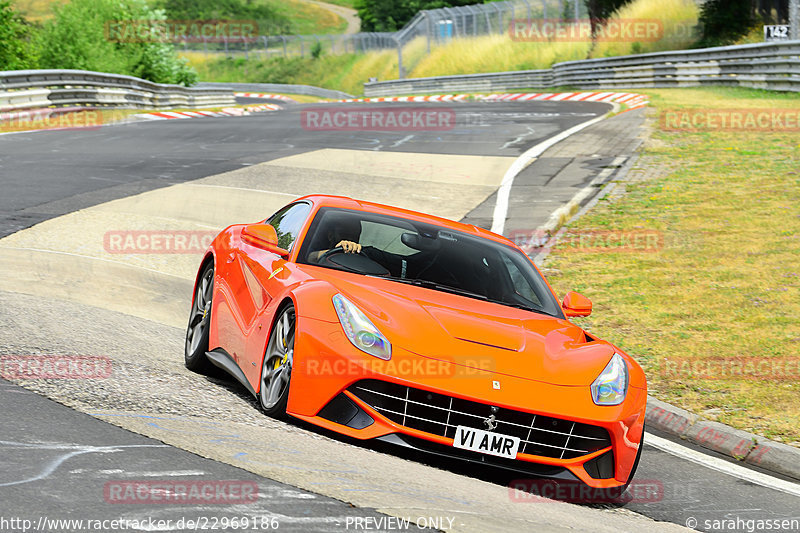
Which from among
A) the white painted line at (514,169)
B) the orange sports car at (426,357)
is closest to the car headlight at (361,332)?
the orange sports car at (426,357)

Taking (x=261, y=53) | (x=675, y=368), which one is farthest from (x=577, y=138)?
(x=261, y=53)

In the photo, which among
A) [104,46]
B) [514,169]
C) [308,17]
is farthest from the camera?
[308,17]

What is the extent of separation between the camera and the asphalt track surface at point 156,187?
4.03 metres

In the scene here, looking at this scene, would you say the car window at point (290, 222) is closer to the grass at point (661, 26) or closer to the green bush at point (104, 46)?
the green bush at point (104, 46)

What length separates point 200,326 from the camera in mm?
7258

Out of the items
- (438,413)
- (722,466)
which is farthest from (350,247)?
(722,466)

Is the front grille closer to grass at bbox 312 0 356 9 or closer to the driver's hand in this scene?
the driver's hand

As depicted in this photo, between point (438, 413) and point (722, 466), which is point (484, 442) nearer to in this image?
point (438, 413)

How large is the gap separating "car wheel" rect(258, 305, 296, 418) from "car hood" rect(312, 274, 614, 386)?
382 millimetres

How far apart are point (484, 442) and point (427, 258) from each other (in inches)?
72.5

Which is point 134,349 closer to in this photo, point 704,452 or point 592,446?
point 592,446

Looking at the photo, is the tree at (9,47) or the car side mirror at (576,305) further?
the tree at (9,47)

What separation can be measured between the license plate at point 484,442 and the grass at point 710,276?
8.48ft

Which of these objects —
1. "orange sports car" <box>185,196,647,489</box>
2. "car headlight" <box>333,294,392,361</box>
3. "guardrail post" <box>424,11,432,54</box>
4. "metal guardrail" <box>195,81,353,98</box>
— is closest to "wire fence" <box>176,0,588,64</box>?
"guardrail post" <box>424,11,432,54</box>
